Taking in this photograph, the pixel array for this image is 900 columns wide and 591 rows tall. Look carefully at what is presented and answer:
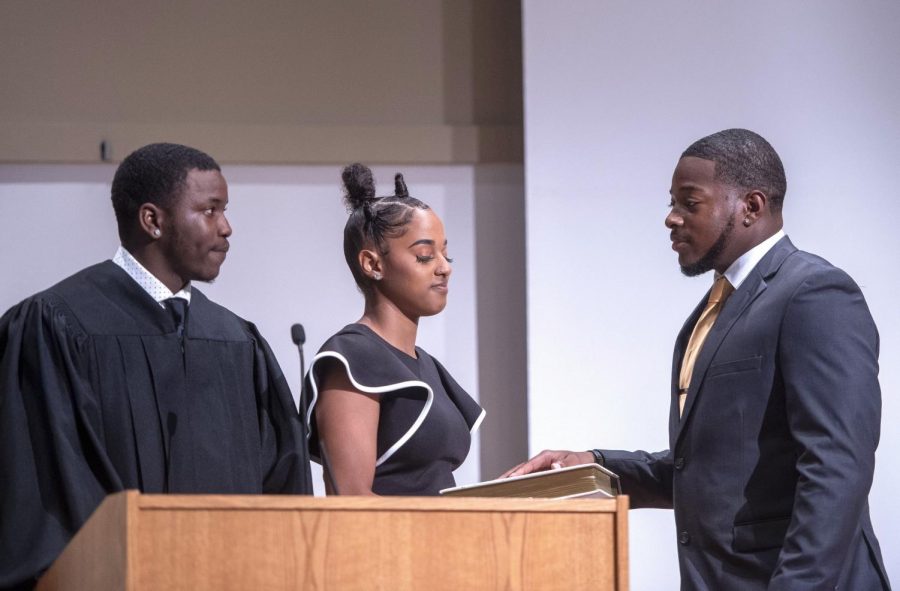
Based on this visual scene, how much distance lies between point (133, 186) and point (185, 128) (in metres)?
2.32

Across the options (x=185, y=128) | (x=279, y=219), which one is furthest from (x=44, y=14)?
(x=279, y=219)

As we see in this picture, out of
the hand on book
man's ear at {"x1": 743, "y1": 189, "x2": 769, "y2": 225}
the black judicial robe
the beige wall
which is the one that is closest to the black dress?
the black judicial robe

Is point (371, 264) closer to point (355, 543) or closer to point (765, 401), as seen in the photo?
point (765, 401)

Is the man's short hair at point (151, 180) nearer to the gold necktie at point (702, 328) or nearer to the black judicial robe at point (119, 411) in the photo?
the black judicial robe at point (119, 411)

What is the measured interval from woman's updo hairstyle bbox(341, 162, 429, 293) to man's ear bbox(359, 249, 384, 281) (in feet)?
0.04

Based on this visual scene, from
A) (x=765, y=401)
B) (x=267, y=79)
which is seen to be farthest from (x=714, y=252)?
(x=267, y=79)

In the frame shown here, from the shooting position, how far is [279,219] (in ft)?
17.0

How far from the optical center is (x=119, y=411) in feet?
8.91

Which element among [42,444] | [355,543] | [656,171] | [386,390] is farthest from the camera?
[656,171]

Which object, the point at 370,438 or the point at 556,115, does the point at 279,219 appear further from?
the point at 370,438

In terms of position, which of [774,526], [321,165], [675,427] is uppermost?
[321,165]

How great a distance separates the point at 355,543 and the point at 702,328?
55.4 inches

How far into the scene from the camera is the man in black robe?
8.25 feet

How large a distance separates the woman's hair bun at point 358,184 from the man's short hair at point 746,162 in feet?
2.74
